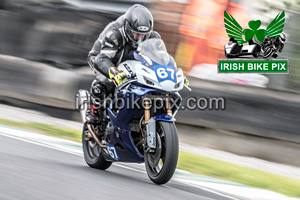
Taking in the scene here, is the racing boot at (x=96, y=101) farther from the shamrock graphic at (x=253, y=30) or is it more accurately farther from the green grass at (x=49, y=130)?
the shamrock graphic at (x=253, y=30)

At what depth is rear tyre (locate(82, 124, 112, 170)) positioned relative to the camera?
22.0 ft

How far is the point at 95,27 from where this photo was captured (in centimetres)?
1103

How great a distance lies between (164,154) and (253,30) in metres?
5.04

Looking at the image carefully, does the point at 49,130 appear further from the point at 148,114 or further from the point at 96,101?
the point at 148,114

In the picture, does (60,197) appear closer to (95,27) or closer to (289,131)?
(289,131)

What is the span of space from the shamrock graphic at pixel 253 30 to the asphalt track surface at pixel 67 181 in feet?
13.3

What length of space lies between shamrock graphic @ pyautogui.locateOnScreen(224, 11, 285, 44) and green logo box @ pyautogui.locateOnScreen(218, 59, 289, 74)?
458mm

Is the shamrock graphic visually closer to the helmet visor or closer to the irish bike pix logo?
the irish bike pix logo

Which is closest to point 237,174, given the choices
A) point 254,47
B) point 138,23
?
point 138,23

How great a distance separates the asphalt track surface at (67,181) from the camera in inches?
183


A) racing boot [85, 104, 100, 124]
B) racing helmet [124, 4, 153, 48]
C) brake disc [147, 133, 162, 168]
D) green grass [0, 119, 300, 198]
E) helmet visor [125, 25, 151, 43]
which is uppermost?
racing helmet [124, 4, 153, 48]

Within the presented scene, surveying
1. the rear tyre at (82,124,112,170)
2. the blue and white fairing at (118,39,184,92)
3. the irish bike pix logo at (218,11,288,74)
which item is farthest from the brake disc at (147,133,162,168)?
the irish bike pix logo at (218,11,288,74)

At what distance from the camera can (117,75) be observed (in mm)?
5918

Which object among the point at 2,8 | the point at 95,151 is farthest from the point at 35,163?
the point at 2,8
